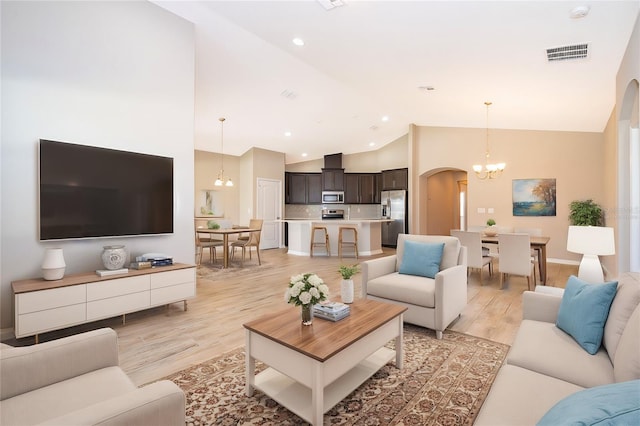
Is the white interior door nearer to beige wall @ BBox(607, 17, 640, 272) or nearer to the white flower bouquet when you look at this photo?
the white flower bouquet

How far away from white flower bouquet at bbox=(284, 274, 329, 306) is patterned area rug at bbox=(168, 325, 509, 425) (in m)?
0.66

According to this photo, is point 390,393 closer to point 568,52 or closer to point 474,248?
point 474,248

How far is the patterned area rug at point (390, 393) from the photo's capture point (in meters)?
1.75

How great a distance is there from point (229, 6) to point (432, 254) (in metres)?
3.60

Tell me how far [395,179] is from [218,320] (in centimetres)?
728

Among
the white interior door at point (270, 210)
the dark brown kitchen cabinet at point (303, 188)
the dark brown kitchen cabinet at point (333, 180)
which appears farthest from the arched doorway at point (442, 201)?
the white interior door at point (270, 210)

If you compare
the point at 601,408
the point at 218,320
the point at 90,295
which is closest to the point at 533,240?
the point at 218,320

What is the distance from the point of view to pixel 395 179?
9297 mm

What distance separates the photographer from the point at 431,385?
2064 mm

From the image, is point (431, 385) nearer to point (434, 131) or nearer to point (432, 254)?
point (432, 254)

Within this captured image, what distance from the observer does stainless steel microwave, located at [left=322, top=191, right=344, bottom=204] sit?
10.1 metres

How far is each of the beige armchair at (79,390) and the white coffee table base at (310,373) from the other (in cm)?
70

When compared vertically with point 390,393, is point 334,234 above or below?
above

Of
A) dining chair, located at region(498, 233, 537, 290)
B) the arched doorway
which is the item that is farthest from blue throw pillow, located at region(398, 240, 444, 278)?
the arched doorway
